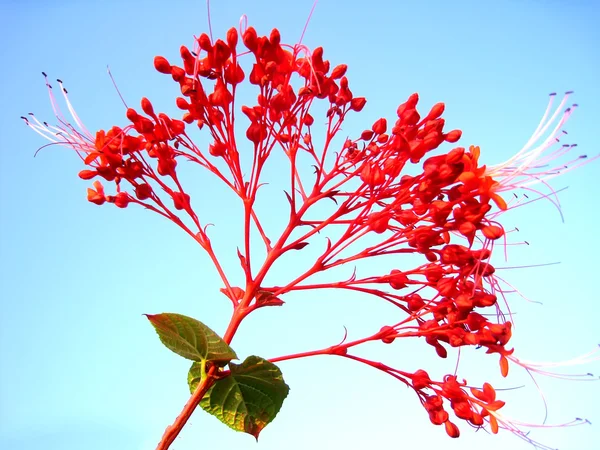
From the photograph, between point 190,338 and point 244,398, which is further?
point 244,398

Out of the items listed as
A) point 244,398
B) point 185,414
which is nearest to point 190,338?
point 185,414

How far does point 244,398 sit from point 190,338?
0.46 meters

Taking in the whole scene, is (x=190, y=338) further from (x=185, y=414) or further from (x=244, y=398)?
(x=244, y=398)

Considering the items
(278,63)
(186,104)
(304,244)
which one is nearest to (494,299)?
(304,244)

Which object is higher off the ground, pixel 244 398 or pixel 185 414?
pixel 244 398

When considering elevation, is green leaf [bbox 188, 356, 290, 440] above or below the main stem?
above

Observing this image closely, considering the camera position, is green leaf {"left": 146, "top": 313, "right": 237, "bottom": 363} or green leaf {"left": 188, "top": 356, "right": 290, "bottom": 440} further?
green leaf {"left": 188, "top": 356, "right": 290, "bottom": 440}

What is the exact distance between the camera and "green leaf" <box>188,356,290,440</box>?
2.59 meters

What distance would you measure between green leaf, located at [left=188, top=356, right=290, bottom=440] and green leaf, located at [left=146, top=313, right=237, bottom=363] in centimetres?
19

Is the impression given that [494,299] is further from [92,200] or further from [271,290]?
[92,200]

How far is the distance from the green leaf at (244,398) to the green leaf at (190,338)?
0.19 meters

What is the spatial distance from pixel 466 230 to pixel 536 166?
69cm

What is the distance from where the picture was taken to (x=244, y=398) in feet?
8.74

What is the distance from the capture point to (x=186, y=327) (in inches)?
93.7
